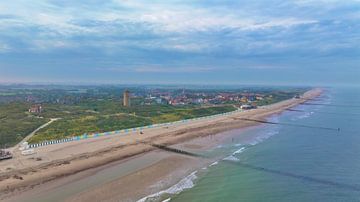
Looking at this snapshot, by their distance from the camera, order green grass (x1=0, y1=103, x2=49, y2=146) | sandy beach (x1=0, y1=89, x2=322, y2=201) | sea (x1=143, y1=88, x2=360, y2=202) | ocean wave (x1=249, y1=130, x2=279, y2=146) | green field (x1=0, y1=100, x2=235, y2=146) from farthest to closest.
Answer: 1. ocean wave (x1=249, y1=130, x2=279, y2=146)
2. green field (x1=0, y1=100, x2=235, y2=146)
3. green grass (x1=0, y1=103, x2=49, y2=146)
4. sandy beach (x1=0, y1=89, x2=322, y2=201)
5. sea (x1=143, y1=88, x2=360, y2=202)

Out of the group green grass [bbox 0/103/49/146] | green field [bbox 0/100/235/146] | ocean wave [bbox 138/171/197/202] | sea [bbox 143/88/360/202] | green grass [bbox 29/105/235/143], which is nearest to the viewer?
ocean wave [bbox 138/171/197/202]

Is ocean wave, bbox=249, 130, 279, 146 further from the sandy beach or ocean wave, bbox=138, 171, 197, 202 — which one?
ocean wave, bbox=138, 171, 197, 202

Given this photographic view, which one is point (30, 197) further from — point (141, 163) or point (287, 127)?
point (287, 127)

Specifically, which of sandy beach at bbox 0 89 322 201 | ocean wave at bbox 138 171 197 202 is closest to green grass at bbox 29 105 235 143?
sandy beach at bbox 0 89 322 201

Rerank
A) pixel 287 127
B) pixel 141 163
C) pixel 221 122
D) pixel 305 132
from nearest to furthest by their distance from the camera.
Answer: pixel 141 163, pixel 305 132, pixel 287 127, pixel 221 122

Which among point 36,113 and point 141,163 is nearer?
point 141,163

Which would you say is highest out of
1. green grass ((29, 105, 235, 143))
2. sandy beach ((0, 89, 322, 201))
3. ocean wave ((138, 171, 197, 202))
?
green grass ((29, 105, 235, 143))

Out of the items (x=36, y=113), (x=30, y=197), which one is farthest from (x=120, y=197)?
(x=36, y=113)
